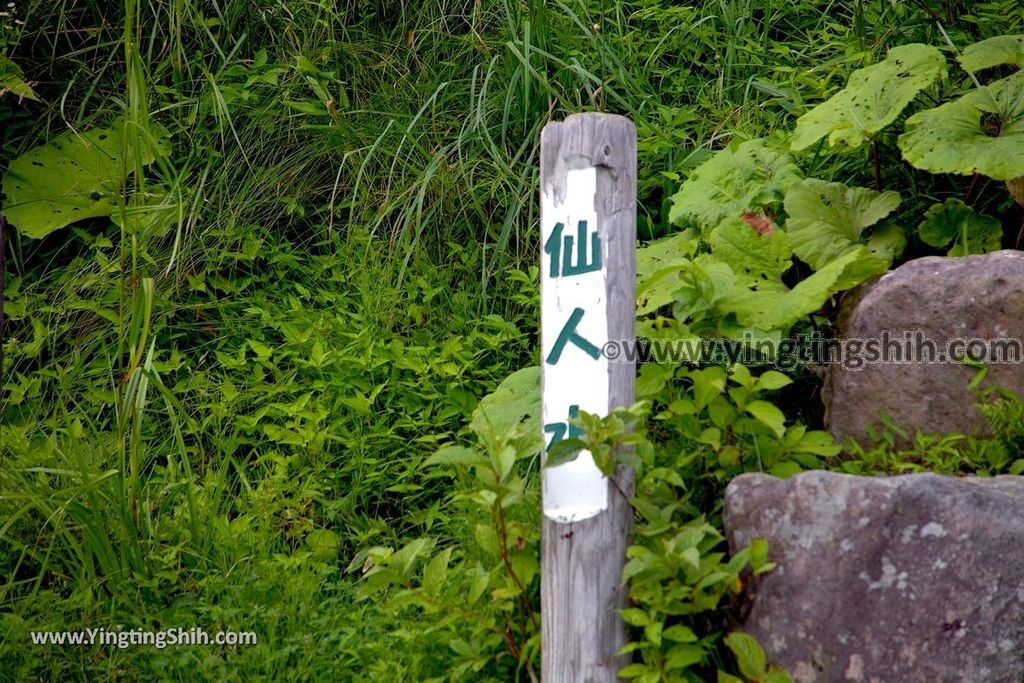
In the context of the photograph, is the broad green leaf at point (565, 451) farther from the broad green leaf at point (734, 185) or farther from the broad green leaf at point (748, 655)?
the broad green leaf at point (734, 185)

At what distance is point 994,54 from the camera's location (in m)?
3.54

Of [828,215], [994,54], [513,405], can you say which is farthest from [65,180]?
[994,54]

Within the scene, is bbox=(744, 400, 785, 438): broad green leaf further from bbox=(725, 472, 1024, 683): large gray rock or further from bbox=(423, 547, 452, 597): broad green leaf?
bbox=(423, 547, 452, 597): broad green leaf

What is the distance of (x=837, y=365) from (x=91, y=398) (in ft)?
8.48

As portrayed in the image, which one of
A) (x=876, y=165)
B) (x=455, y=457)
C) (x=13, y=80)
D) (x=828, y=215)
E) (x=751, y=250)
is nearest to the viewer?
(x=455, y=457)

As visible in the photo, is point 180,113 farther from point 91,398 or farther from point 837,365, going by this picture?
point 837,365

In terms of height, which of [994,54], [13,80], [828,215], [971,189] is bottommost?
[828,215]

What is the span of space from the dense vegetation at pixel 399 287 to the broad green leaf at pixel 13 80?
34 millimetres

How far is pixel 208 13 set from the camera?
486 cm

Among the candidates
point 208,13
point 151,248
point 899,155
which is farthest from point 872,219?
point 208,13

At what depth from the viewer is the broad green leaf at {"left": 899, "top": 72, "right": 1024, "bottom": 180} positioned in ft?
10.7

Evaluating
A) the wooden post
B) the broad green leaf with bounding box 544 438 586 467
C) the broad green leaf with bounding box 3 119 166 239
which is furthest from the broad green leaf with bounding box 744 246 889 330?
the broad green leaf with bounding box 3 119 166 239

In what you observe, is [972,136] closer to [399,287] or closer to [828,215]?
[828,215]

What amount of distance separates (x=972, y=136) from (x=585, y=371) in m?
1.69
